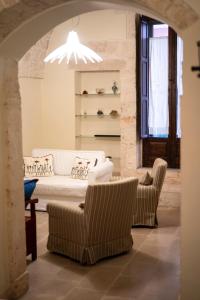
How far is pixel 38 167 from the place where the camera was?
7.82m

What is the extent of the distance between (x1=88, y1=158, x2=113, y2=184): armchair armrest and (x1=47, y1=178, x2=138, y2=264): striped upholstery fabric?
157 cm

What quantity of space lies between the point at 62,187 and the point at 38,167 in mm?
907

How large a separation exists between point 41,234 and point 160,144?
9.55 feet

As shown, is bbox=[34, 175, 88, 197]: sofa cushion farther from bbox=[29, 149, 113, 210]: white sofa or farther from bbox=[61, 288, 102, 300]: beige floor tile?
bbox=[61, 288, 102, 300]: beige floor tile

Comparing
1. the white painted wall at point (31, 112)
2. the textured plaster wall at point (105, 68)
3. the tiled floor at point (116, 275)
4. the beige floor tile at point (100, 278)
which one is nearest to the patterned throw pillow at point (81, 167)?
the textured plaster wall at point (105, 68)

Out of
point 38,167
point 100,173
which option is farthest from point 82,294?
point 38,167

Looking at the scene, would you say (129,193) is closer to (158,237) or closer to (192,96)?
(158,237)

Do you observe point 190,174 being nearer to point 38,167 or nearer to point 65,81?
point 38,167

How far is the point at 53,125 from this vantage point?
881cm

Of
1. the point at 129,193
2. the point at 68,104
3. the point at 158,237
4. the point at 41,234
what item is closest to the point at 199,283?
the point at 129,193

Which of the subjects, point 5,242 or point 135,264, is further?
point 135,264

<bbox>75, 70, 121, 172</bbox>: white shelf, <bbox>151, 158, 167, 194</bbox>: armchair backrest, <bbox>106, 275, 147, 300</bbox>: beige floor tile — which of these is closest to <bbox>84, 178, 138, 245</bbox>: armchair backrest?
<bbox>106, 275, 147, 300</bbox>: beige floor tile

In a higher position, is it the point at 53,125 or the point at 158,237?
the point at 53,125

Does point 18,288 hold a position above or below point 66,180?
below
